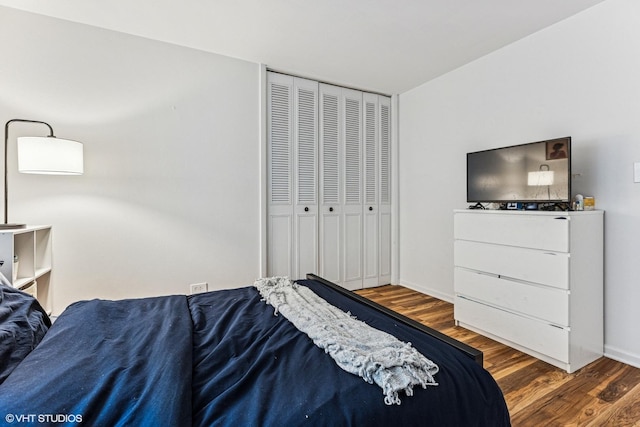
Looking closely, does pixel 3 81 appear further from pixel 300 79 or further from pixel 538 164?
pixel 538 164

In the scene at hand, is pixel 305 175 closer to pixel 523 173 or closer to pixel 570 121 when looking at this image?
pixel 523 173

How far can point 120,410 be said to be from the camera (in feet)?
2.73

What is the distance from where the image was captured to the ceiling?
2.33m

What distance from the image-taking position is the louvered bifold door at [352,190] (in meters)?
3.82

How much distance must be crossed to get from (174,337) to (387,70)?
327cm

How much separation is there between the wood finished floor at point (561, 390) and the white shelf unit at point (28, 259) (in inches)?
115

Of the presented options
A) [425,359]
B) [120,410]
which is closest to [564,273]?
[425,359]

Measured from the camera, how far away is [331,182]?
375 centimetres

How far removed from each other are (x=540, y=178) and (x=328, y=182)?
2049mm

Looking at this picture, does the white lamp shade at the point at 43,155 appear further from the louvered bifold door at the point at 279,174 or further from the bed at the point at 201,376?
the louvered bifold door at the point at 279,174

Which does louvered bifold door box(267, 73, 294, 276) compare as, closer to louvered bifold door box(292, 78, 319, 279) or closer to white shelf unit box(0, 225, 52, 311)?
louvered bifold door box(292, 78, 319, 279)

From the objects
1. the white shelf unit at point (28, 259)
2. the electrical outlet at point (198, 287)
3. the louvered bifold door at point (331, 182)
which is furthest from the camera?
the louvered bifold door at point (331, 182)

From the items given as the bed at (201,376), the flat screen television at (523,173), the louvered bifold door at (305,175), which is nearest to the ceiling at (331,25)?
the louvered bifold door at (305,175)

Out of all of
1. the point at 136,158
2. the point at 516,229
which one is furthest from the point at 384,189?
the point at 136,158
